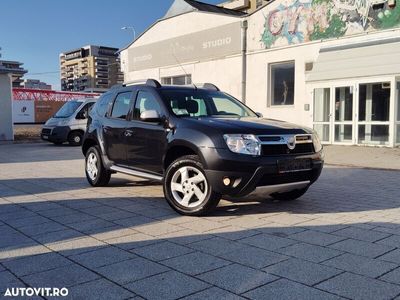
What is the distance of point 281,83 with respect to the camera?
20.5m

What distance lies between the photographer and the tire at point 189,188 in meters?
5.66

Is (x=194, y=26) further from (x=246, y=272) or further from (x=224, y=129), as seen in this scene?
(x=246, y=272)

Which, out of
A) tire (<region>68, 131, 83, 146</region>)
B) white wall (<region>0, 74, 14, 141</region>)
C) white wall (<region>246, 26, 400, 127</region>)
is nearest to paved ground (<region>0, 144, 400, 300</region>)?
white wall (<region>246, 26, 400, 127</region>)

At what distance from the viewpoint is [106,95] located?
27.1ft

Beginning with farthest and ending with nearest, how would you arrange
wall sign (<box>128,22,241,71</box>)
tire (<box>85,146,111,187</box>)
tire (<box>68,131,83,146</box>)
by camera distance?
1. wall sign (<box>128,22,241,71</box>)
2. tire (<box>68,131,83,146</box>)
3. tire (<box>85,146,111,187</box>)

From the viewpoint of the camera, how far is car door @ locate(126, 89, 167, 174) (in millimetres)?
6438

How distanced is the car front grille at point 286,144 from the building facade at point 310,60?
11.1 meters

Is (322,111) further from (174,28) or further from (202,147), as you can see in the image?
(202,147)

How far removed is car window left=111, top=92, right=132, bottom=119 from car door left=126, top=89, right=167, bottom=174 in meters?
0.26

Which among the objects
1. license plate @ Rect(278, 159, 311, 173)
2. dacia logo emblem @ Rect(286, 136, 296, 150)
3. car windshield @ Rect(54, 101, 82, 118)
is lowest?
license plate @ Rect(278, 159, 311, 173)

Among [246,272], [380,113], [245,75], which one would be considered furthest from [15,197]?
[245,75]

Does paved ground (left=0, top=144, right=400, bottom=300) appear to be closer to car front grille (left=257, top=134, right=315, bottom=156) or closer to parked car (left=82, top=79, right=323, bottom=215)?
parked car (left=82, top=79, right=323, bottom=215)

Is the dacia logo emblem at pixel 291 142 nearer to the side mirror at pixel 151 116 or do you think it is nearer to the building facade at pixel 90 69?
the side mirror at pixel 151 116

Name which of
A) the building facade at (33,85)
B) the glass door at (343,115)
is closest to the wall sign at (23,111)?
the glass door at (343,115)
